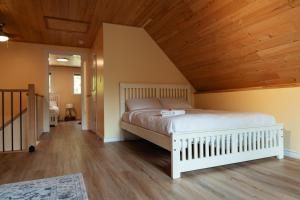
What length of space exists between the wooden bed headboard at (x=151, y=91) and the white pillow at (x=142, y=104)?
204mm

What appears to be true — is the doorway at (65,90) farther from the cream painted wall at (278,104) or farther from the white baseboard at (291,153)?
the white baseboard at (291,153)

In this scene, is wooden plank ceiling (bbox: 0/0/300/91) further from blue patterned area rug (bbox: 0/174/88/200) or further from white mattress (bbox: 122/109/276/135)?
blue patterned area rug (bbox: 0/174/88/200)

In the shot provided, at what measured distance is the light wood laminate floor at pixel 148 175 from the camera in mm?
1698

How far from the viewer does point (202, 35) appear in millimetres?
3201

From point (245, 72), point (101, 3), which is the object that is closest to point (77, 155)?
point (101, 3)

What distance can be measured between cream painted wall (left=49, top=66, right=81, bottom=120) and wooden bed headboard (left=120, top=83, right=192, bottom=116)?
560 centimetres

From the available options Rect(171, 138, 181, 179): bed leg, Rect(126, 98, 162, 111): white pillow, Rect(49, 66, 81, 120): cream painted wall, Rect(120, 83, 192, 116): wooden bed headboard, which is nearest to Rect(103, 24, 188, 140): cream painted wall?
Rect(120, 83, 192, 116): wooden bed headboard

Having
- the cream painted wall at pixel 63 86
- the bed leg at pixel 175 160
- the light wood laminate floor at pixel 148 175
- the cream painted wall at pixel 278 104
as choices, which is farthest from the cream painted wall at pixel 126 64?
the cream painted wall at pixel 63 86

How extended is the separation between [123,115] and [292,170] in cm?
273

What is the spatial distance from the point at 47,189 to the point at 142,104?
2.29 meters

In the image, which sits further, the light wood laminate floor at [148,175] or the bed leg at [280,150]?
the bed leg at [280,150]

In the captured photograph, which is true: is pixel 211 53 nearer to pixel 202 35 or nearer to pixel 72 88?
pixel 202 35

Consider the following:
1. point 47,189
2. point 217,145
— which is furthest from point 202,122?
point 47,189

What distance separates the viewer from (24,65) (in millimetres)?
5117
